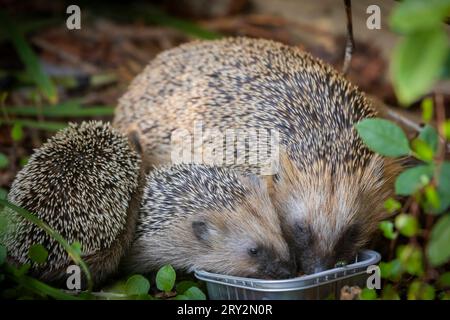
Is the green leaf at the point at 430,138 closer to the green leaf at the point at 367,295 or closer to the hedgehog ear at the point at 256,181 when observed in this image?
the green leaf at the point at 367,295

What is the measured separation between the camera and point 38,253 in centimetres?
367

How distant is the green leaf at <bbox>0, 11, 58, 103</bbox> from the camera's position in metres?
6.08

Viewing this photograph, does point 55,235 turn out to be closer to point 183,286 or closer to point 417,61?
point 183,286

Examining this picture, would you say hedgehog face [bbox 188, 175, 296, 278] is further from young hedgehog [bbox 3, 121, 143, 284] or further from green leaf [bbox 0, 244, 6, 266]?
green leaf [bbox 0, 244, 6, 266]

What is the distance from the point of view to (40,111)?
6.10 metres

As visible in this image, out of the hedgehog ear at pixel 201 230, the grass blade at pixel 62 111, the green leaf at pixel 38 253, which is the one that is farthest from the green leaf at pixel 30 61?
the green leaf at pixel 38 253

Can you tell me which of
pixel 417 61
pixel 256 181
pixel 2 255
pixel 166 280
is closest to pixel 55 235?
pixel 2 255

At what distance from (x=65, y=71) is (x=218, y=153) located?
10.6 ft

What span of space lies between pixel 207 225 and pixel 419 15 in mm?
2573

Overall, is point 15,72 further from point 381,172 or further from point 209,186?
point 381,172

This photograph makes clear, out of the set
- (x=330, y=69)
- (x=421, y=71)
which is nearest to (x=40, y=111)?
(x=330, y=69)

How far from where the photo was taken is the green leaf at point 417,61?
2.04 metres

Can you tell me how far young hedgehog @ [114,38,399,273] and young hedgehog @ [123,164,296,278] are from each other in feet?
0.63

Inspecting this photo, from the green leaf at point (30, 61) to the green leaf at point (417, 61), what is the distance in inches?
175
